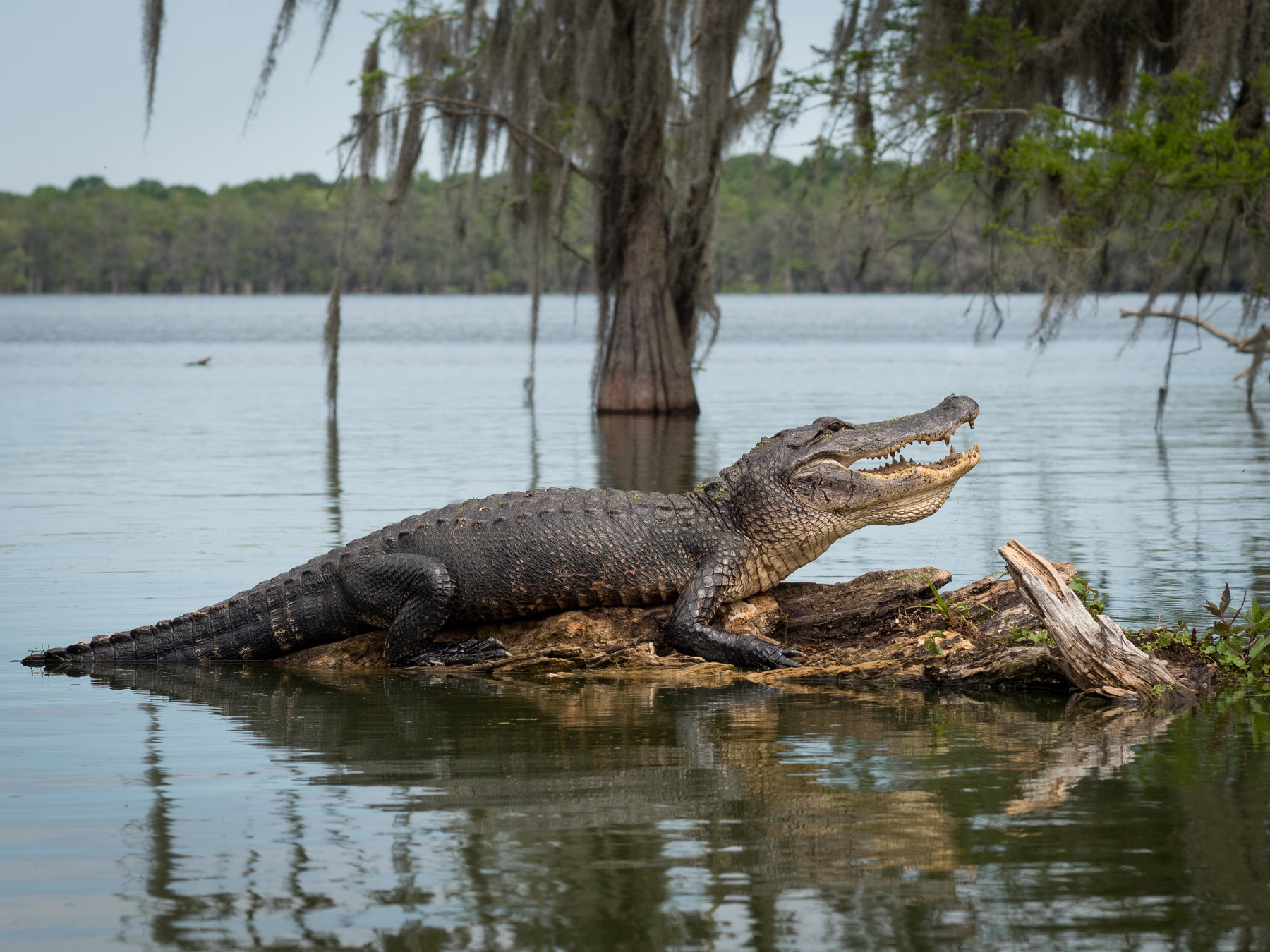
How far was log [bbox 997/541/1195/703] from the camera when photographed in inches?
265

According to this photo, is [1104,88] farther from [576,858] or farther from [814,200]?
[576,858]

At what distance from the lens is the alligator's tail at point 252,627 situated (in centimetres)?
804

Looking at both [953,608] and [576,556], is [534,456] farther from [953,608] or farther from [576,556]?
[953,608]

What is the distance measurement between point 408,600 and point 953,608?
2943 millimetres

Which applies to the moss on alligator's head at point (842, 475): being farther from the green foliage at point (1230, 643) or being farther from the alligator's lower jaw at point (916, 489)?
the green foliage at point (1230, 643)

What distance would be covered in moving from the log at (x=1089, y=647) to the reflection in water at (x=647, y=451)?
5753 millimetres

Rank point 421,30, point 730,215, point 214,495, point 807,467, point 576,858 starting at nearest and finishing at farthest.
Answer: point 576,858 < point 807,467 < point 214,495 < point 421,30 < point 730,215

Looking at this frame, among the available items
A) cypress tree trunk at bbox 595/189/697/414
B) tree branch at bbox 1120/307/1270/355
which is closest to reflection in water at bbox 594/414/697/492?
cypress tree trunk at bbox 595/189/697/414

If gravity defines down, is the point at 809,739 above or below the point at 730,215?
below

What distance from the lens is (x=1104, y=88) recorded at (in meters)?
20.6

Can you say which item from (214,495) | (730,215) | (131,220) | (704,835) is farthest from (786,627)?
(131,220)

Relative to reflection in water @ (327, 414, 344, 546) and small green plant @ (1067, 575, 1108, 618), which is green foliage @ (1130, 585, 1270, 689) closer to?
small green plant @ (1067, 575, 1108, 618)

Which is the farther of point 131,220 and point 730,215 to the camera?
point 131,220

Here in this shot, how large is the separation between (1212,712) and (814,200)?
20.7 metres
